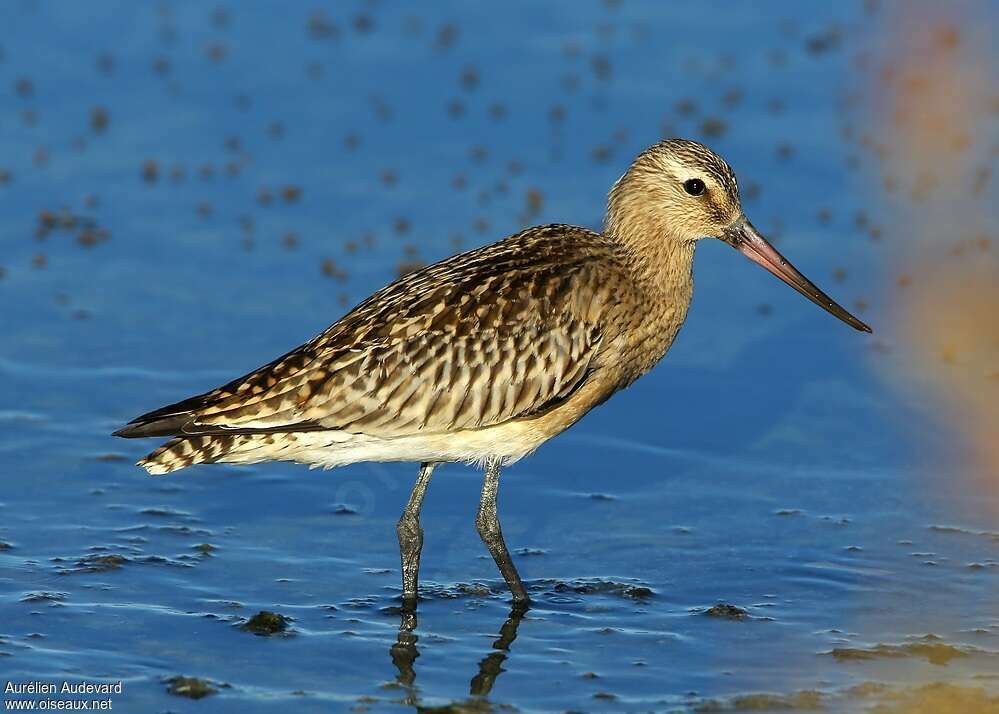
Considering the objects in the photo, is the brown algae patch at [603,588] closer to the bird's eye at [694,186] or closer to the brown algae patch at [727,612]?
the brown algae patch at [727,612]

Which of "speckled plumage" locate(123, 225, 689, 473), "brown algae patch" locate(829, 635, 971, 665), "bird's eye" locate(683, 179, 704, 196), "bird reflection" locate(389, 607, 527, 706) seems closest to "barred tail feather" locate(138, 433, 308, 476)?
"speckled plumage" locate(123, 225, 689, 473)

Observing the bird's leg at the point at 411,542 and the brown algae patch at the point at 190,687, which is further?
the bird's leg at the point at 411,542

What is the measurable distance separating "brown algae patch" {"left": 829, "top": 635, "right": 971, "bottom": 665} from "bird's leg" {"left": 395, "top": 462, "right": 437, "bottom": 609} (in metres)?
1.84

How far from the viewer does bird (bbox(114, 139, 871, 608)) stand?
769 centimetres

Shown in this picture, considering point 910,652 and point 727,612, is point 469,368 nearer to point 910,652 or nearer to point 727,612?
point 727,612

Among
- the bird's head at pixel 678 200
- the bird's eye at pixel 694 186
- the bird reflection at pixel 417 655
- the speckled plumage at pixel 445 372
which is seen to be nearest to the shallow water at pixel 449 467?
the bird reflection at pixel 417 655

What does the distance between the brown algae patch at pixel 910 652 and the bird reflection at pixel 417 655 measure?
4.46ft

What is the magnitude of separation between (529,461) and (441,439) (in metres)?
1.69

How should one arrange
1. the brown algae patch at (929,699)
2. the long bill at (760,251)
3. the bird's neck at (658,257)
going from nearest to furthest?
the brown algae patch at (929,699)
the bird's neck at (658,257)
the long bill at (760,251)

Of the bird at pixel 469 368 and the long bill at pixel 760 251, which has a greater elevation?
the long bill at pixel 760 251

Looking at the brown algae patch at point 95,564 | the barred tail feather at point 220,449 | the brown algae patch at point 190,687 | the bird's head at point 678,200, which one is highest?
the bird's head at point 678,200

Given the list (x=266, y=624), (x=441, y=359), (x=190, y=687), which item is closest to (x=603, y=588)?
(x=441, y=359)

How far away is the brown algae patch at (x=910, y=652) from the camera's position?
24.5 ft

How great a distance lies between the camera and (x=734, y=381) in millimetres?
10336
